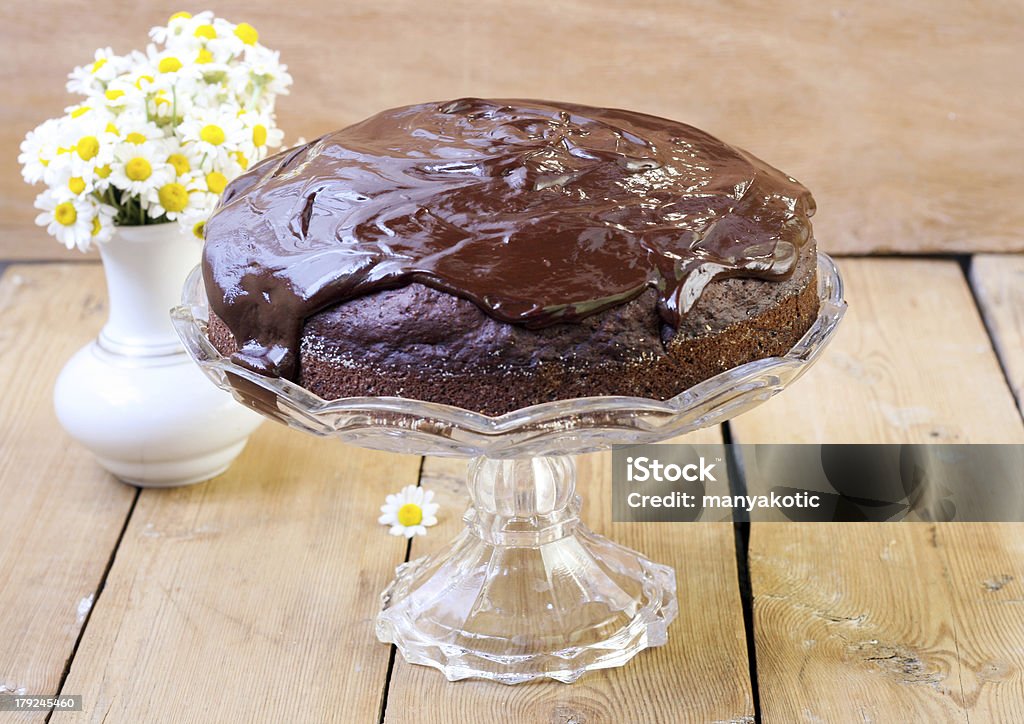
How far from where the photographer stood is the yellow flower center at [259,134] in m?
1.70

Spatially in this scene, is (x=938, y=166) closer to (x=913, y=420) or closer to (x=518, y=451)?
(x=913, y=420)

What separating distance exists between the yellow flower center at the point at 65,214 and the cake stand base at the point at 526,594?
60 centimetres

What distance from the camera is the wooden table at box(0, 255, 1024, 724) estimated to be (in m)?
1.39

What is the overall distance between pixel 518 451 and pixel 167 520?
2.37 feet

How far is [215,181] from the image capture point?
1675mm

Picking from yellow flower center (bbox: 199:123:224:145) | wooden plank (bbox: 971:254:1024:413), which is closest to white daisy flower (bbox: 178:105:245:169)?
yellow flower center (bbox: 199:123:224:145)

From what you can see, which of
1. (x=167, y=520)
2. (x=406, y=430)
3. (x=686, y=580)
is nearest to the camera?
(x=406, y=430)

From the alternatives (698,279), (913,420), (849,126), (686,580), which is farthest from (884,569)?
(849,126)

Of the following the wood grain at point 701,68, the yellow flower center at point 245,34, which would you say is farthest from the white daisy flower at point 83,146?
the wood grain at point 701,68

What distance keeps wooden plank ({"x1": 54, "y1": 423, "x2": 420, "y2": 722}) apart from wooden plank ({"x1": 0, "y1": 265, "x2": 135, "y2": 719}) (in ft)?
0.11

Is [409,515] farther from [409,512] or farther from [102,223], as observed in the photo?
[102,223]

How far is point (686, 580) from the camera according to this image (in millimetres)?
1599

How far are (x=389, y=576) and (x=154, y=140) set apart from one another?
614 millimetres

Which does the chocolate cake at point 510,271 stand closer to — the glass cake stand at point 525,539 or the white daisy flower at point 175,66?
the glass cake stand at point 525,539
